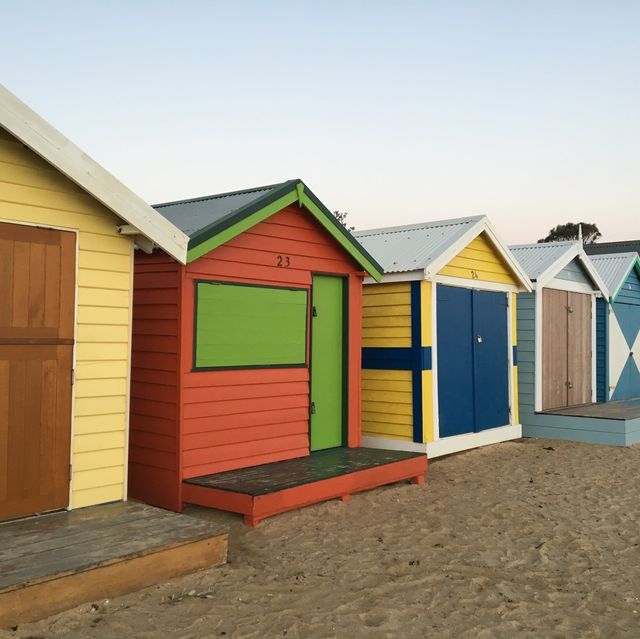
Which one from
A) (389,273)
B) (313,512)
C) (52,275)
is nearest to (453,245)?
(389,273)

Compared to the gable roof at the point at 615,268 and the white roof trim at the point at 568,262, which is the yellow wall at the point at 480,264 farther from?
the gable roof at the point at 615,268

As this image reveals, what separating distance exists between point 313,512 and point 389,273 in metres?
3.85

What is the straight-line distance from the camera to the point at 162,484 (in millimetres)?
6660

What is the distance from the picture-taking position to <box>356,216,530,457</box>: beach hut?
31.0 ft

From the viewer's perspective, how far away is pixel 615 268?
15.0m

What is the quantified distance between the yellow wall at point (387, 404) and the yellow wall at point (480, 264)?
1.58m

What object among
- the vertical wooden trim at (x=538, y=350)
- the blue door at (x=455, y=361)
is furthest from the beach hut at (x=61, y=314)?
the vertical wooden trim at (x=538, y=350)

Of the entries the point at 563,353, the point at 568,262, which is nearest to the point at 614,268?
the point at 568,262

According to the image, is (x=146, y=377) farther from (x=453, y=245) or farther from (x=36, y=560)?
(x=453, y=245)

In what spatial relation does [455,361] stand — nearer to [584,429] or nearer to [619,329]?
[584,429]

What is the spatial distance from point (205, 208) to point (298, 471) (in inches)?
113

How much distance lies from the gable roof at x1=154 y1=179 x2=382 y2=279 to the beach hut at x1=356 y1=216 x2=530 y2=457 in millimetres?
1025

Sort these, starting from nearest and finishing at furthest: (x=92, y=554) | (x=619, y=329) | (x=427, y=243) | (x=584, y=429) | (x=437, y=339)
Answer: (x=92, y=554) < (x=437, y=339) < (x=427, y=243) < (x=584, y=429) < (x=619, y=329)

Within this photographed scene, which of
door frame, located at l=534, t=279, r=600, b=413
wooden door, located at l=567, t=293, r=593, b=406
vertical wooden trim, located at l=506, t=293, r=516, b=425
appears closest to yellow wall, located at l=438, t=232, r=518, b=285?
vertical wooden trim, located at l=506, t=293, r=516, b=425
